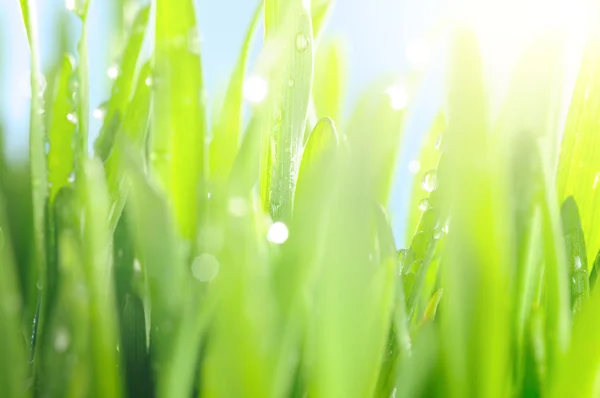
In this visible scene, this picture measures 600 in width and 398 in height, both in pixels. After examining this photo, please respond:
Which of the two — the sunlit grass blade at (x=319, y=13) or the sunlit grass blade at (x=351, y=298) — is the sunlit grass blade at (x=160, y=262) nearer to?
the sunlit grass blade at (x=351, y=298)

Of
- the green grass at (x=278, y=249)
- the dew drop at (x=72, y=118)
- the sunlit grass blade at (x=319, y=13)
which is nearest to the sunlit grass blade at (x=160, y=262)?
the green grass at (x=278, y=249)

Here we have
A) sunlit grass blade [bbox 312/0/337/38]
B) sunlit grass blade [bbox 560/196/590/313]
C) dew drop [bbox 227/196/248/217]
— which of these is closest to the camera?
dew drop [bbox 227/196/248/217]

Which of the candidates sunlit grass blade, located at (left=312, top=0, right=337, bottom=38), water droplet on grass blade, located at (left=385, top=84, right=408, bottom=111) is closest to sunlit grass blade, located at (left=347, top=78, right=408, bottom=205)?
water droplet on grass blade, located at (left=385, top=84, right=408, bottom=111)

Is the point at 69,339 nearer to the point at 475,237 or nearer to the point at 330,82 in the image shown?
the point at 475,237

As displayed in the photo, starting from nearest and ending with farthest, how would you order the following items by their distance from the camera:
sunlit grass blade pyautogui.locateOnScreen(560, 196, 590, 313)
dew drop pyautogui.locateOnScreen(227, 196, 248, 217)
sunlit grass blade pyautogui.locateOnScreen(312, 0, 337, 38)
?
dew drop pyautogui.locateOnScreen(227, 196, 248, 217)
sunlit grass blade pyautogui.locateOnScreen(560, 196, 590, 313)
sunlit grass blade pyautogui.locateOnScreen(312, 0, 337, 38)

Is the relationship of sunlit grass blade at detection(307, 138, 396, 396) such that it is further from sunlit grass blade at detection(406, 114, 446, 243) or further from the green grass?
sunlit grass blade at detection(406, 114, 446, 243)

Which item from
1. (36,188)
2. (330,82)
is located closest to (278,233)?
(36,188)

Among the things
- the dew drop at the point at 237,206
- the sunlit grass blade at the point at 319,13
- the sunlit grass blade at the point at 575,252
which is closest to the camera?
the dew drop at the point at 237,206
